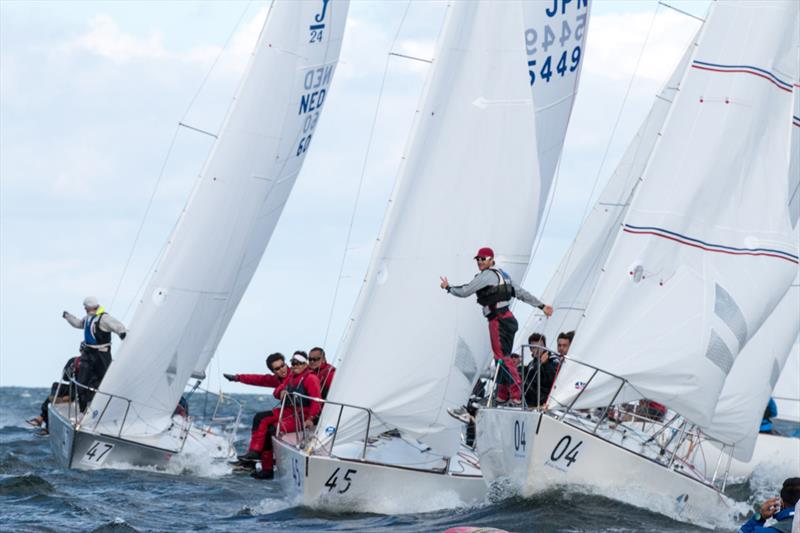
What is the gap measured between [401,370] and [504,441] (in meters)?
1.50

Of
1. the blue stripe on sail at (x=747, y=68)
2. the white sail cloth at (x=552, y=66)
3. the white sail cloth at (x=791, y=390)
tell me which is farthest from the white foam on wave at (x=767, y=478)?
the blue stripe on sail at (x=747, y=68)

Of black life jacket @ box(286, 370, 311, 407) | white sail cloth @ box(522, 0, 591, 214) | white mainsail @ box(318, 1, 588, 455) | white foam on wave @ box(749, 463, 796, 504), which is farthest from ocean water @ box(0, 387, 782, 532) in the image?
white foam on wave @ box(749, 463, 796, 504)

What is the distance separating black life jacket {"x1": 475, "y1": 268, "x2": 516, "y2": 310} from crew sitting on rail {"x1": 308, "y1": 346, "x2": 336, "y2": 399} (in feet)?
8.68

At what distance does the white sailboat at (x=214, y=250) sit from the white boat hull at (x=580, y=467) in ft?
19.0

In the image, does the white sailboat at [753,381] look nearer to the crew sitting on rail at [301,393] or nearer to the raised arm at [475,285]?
the raised arm at [475,285]

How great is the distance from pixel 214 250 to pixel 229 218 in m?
0.46

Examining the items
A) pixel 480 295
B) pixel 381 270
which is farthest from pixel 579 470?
pixel 381 270

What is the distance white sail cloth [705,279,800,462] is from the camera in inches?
572

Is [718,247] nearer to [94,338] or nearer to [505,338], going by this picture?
[505,338]

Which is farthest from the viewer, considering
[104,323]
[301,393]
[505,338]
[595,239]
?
[595,239]

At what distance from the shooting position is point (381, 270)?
561 inches

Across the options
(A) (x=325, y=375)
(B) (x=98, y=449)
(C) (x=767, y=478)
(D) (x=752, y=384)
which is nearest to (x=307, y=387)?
(A) (x=325, y=375)

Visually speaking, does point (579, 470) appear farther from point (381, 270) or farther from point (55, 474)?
point (55, 474)

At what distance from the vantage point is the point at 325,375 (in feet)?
→ 52.2
